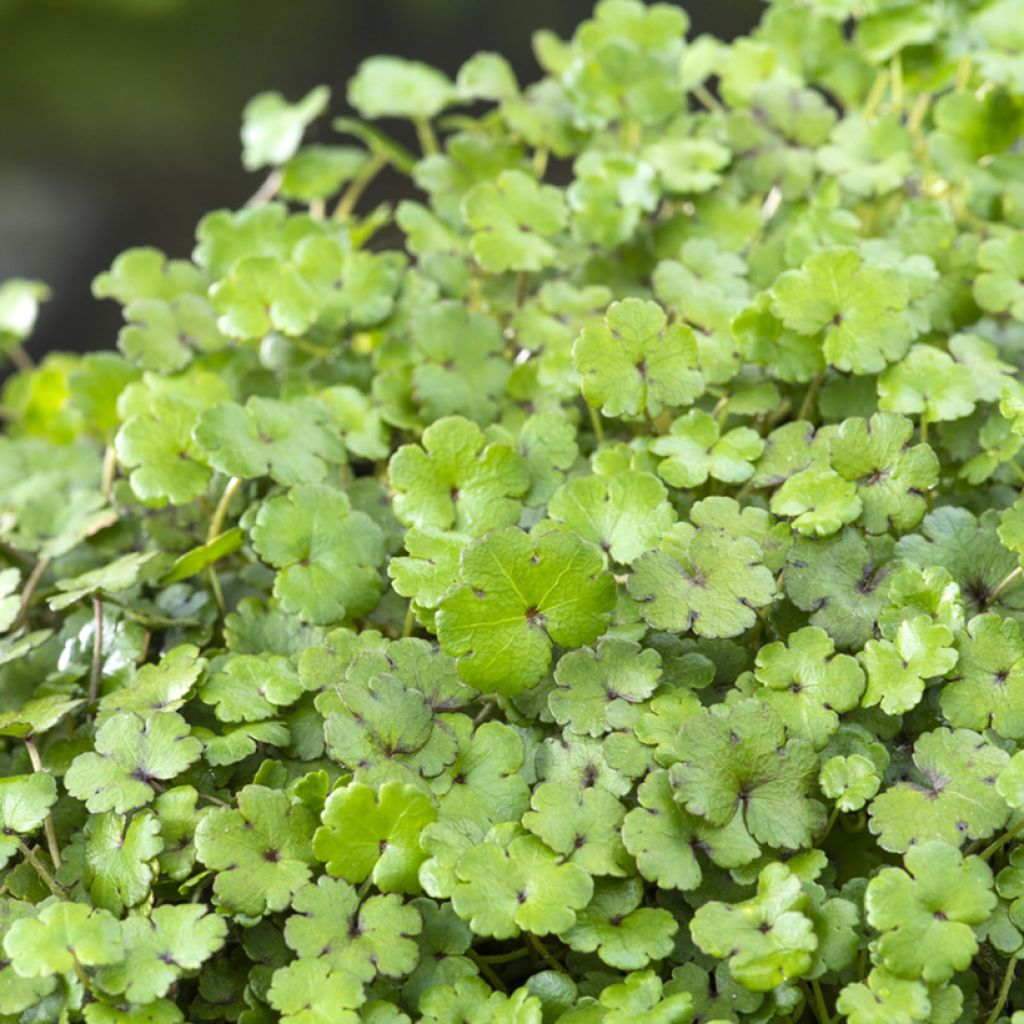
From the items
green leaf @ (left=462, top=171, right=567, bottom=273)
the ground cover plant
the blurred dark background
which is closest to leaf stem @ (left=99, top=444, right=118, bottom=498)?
the ground cover plant

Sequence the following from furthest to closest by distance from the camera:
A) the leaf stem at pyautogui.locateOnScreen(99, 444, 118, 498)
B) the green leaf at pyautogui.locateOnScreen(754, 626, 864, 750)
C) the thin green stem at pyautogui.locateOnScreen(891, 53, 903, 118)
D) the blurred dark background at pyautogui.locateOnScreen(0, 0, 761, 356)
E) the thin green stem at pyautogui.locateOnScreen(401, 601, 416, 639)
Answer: the blurred dark background at pyautogui.locateOnScreen(0, 0, 761, 356), the thin green stem at pyautogui.locateOnScreen(891, 53, 903, 118), the leaf stem at pyautogui.locateOnScreen(99, 444, 118, 498), the thin green stem at pyautogui.locateOnScreen(401, 601, 416, 639), the green leaf at pyautogui.locateOnScreen(754, 626, 864, 750)

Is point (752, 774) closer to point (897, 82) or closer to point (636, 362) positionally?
point (636, 362)

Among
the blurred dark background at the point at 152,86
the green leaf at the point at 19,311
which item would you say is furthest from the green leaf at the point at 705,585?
the blurred dark background at the point at 152,86

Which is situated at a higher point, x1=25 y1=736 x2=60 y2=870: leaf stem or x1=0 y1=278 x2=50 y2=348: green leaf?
x1=0 y1=278 x2=50 y2=348: green leaf

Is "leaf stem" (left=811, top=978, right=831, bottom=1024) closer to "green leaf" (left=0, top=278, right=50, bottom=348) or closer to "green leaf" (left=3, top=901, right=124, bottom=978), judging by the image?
"green leaf" (left=3, top=901, right=124, bottom=978)

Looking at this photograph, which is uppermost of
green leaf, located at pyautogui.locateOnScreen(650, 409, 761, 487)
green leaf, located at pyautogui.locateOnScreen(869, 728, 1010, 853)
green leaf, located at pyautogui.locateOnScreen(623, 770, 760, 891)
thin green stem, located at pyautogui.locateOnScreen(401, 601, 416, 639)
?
green leaf, located at pyautogui.locateOnScreen(650, 409, 761, 487)

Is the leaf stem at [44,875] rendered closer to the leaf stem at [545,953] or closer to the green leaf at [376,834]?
the green leaf at [376,834]

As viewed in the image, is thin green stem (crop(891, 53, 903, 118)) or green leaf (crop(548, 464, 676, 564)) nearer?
green leaf (crop(548, 464, 676, 564))

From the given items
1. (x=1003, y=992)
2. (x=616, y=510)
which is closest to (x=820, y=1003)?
(x=1003, y=992)
